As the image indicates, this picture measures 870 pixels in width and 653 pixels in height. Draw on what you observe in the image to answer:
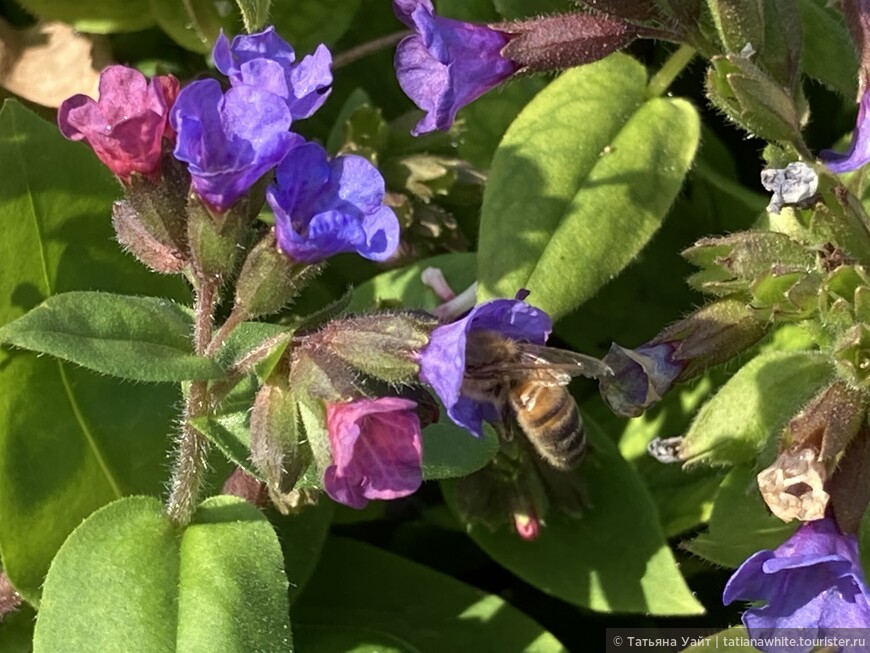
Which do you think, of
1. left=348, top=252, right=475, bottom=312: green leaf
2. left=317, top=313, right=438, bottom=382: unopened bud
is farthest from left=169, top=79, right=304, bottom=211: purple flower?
left=348, top=252, right=475, bottom=312: green leaf

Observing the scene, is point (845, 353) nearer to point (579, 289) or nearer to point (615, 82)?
point (579, 289)

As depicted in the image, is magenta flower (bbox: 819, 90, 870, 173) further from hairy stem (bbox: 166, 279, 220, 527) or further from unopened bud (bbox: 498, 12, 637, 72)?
hairy stem (bbox: 166, 279, 220, 527)

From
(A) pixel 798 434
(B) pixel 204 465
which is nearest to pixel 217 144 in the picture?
(B) pixel 204 465

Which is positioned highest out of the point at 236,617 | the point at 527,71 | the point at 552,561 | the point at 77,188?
the point at 527,71

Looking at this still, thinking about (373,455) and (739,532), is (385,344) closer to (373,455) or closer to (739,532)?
(373,455)

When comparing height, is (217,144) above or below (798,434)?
above
